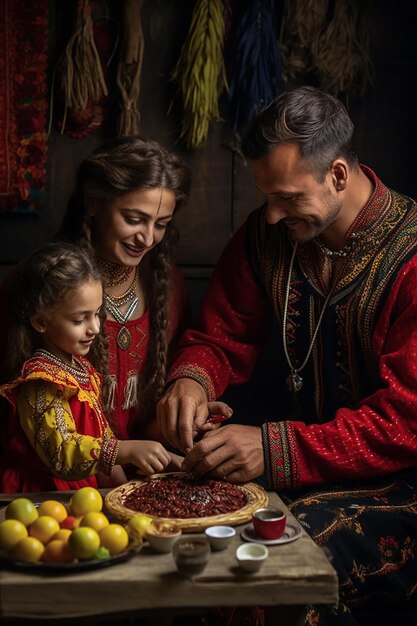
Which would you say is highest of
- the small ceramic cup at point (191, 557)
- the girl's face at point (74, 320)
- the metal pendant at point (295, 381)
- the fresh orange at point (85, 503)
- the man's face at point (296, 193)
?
the man's face at point (296, 193)

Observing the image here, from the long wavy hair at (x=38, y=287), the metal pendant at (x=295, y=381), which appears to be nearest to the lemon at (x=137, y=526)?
the long wavy hair at (x=38, y=287)

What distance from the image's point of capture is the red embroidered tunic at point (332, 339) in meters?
2.67

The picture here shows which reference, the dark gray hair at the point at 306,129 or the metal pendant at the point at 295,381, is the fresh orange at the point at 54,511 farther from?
the dark gray hair at the point at 306,129

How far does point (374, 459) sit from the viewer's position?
8.85ft

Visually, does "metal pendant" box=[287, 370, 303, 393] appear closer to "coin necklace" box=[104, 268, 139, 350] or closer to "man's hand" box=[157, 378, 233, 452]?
"man's hand" box=[157, 378, 233, 452]

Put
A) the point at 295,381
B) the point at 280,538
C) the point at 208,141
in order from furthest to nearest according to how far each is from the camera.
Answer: the point at 208,141
the point at 295,381
the point at 280,538

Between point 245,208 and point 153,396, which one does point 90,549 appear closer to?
point 153,396

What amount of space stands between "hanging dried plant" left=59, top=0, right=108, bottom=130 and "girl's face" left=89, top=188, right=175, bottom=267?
58cm

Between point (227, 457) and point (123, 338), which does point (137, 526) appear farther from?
point (123, 338)

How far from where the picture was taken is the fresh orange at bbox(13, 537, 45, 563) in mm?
2008

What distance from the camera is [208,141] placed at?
365 cm

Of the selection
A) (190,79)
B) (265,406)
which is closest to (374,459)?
(265,406)

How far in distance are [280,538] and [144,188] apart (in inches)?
51.4

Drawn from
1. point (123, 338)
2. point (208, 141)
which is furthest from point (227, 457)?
point (208, 141)
